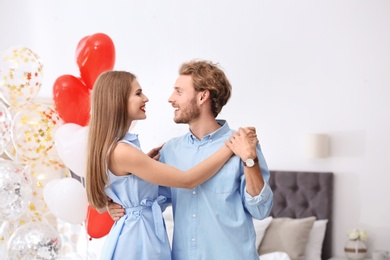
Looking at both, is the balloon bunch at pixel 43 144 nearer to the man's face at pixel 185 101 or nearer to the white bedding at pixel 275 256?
the man's face at pixel 185 101

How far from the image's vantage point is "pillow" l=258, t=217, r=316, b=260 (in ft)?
16.4

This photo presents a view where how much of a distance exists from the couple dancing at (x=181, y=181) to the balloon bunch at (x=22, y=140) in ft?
3.87

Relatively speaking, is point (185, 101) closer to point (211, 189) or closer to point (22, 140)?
point (211, 189)

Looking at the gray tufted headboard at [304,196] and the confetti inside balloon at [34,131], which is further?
the gray tufted headboard at [304,196]

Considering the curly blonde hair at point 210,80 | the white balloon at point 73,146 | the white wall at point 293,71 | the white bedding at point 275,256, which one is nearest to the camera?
the curly blonde hair at point 210,80

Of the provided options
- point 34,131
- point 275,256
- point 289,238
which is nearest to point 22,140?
point 34,131

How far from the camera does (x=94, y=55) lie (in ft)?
11.6

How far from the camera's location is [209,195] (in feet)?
8.73

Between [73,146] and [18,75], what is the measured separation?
0.73 meters

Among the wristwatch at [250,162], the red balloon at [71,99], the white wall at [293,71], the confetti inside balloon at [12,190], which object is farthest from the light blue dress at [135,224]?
the white wall at [293,71]

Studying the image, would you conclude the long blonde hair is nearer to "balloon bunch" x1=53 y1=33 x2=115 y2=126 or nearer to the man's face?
the man's face

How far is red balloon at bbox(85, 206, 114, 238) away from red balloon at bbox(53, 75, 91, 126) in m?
0.47

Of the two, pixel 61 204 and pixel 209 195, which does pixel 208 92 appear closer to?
pixel 209 195

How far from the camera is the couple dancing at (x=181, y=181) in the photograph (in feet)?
8.49
